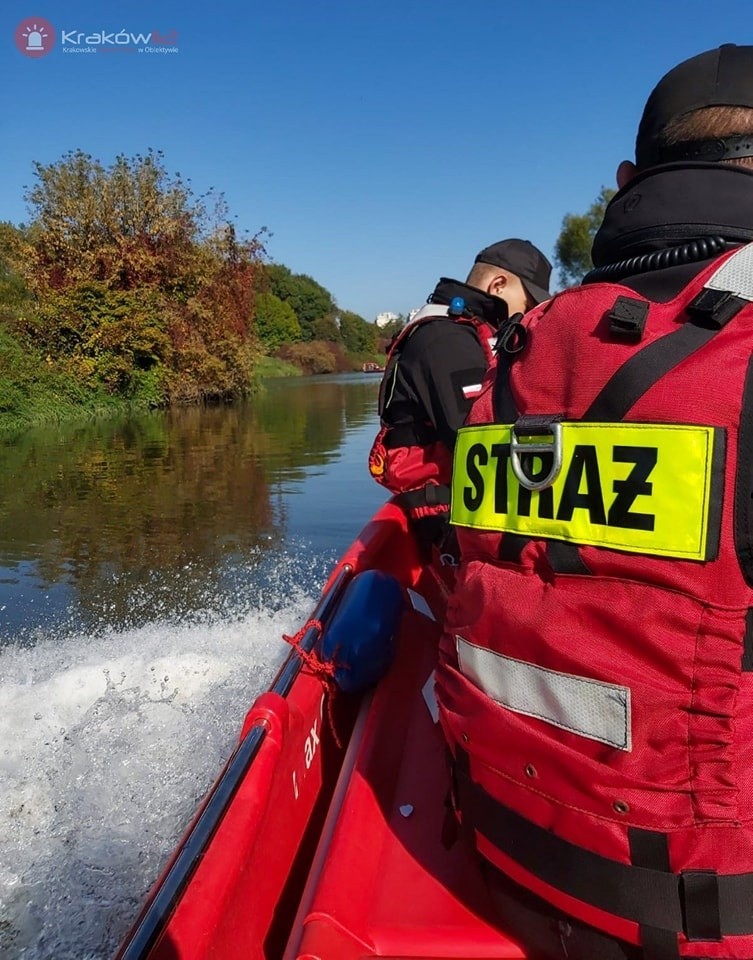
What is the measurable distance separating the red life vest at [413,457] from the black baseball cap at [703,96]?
1.80 metres

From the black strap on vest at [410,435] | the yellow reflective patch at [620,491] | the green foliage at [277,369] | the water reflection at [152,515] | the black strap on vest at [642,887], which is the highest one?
the yellow reflective patch at [620,491]

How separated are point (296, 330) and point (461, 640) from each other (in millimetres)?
72638

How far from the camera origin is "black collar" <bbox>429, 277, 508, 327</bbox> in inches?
129

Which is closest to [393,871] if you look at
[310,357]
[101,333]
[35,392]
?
[35,392]

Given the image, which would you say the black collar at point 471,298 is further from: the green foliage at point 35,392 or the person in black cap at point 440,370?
the green foliage at point 35,392

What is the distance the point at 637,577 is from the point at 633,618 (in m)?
0.06

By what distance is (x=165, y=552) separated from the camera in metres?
7.24

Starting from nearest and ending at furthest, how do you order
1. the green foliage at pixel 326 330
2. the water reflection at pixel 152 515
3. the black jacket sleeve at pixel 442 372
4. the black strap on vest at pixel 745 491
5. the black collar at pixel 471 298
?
the black strap on vest at pixel 745 491, the black jacket sleeve at pixel 442 372, the black collar at pixel 471 298, the water reflection at pixel 152 515, the green foliage at pixel 326 330

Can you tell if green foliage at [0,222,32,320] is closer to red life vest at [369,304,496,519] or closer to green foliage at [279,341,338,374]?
red life vest at [369,304,496,519]

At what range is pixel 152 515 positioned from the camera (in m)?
8.66

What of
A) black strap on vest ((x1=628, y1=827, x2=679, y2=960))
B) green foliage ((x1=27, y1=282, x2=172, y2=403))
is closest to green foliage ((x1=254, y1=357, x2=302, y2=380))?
green foliage ((x1=27, y1=282, x2=172, y2=403))

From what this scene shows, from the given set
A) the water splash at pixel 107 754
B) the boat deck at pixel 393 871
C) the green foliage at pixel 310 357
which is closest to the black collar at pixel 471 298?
the boat deck at pixel 393 871

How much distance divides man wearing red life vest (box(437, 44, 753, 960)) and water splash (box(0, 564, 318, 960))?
1.85 m

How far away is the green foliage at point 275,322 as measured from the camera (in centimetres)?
6756
